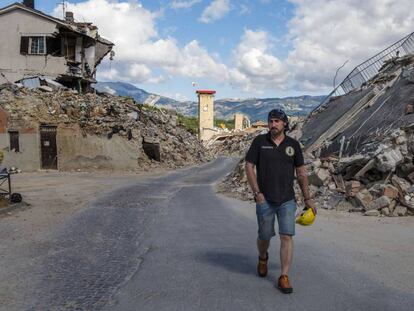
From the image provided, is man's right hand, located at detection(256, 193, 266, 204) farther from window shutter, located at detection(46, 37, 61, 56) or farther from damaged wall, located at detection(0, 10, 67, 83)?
window shutter, located at detection(46, 37, 61, 56)

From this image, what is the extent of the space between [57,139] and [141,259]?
2246cm

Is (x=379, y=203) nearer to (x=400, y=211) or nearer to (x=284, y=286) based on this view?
(x=400, y=211)

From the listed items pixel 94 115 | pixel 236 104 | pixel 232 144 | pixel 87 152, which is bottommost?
pixel 232 144

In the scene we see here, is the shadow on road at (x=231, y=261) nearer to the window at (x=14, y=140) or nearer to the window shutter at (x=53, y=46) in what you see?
the window at (x=14, y=140)

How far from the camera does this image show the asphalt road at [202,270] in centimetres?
475

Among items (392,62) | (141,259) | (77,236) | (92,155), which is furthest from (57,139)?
(141,259)

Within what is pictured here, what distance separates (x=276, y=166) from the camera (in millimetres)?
5133

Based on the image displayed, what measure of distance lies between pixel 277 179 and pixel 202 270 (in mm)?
1649

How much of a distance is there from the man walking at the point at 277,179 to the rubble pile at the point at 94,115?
23.6 metres

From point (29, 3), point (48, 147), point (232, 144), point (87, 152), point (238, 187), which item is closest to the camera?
point (238, 187)

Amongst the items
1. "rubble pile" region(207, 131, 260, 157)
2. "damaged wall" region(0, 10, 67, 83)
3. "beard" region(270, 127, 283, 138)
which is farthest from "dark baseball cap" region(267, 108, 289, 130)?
"rubble pile" region(207, 131, 260, 157)

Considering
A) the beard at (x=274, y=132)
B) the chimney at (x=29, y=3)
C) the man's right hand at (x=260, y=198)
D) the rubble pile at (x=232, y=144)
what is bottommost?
the rubble pile at (x=232, y=144)

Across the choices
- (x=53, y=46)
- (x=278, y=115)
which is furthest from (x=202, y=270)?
(x=53, y=46)

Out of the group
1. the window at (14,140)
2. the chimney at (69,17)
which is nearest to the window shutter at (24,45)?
the chimney at (69,17)
